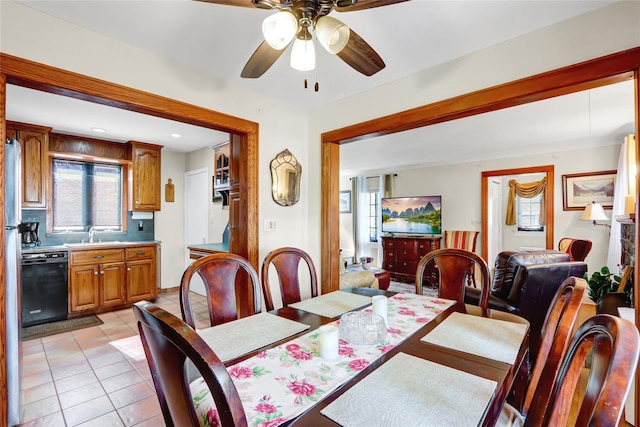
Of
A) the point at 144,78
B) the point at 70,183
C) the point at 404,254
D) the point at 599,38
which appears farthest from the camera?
the point at 404,254

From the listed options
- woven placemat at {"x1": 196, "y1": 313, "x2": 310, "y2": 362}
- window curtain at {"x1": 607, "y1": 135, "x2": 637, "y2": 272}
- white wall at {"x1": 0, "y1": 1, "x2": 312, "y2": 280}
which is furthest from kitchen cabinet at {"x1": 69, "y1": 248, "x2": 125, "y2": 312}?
window curtain at {"x1": 607, "y1": 135, "x2": 637, "y2": 272}

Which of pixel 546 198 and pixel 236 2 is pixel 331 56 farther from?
pixel 546 198

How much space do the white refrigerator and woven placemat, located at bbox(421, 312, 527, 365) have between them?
89.6 inches

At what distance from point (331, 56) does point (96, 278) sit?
4.00 m

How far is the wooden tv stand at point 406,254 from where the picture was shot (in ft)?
19.5

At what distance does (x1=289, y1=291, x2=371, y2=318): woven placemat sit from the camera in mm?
1626

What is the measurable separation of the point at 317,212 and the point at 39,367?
280 centimetres

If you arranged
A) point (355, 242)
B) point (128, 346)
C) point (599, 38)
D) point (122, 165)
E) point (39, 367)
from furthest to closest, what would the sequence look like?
point (355, 242) → point (122, 165) → point (128, 346) → point (39, 367) → point (599, 38)

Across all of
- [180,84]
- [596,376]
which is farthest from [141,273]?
[596,376]

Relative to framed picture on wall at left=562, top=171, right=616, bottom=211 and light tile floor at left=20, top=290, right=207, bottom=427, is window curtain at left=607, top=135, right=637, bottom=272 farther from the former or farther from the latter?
light tile floor at left=20, top=290, right=207, bottom=427

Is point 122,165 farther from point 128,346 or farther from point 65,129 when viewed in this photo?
point 128,346

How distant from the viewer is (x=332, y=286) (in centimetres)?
303

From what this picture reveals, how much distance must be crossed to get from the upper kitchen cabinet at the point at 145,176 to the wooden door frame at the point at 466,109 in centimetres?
301

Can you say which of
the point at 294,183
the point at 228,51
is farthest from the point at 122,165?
the point at 228,51
